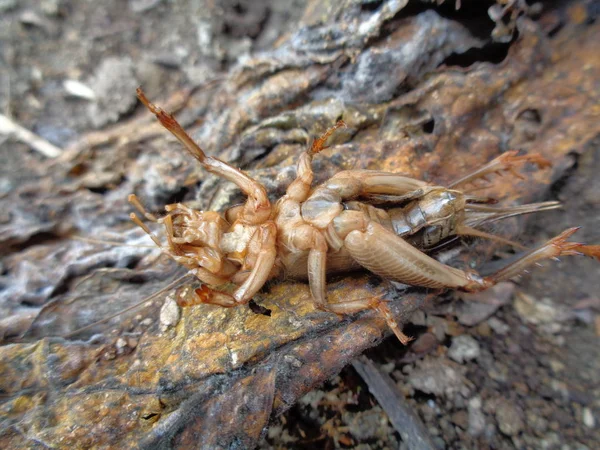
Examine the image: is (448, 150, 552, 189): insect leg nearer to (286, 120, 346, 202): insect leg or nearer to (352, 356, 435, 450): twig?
(286, 120, 346, 202): insect leg

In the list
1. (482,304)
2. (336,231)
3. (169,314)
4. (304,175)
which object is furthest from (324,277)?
(482,304)

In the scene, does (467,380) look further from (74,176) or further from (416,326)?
(74,176)

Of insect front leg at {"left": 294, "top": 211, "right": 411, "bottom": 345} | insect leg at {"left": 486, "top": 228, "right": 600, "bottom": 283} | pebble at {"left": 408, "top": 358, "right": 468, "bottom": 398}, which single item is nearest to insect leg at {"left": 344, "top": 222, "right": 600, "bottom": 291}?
insect leg at {"left": 486, "top": 228, "right": 600, "bottom": 283}

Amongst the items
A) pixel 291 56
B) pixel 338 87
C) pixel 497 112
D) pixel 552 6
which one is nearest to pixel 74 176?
pixel 291 56

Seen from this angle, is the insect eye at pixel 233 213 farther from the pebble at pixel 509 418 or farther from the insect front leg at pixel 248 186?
the pebble at pixel 509 418

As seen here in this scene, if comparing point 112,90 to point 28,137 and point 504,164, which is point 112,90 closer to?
point 28,137

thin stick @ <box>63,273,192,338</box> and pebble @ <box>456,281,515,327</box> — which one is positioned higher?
thin stick @ <box>63,273,192,338</box>

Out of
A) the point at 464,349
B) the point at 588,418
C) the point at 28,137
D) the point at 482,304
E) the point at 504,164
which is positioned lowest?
the point at 588,418

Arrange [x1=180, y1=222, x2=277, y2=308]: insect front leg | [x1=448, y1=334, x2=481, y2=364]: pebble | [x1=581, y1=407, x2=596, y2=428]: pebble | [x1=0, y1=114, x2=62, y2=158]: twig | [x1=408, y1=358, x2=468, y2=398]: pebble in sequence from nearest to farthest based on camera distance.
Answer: [x1=180, y1=222, x2=277, y2=308]: insect front leg, [x1=581, y1=407, x2=596, y2=428]: pebble, [x1=408, y1=358, x2=468, y2=398]: pebble, [x1=448, y1=334, x2=481, y2=364]: pebble, [x1=0, y1=114, x2=62, y2=158]: twig
